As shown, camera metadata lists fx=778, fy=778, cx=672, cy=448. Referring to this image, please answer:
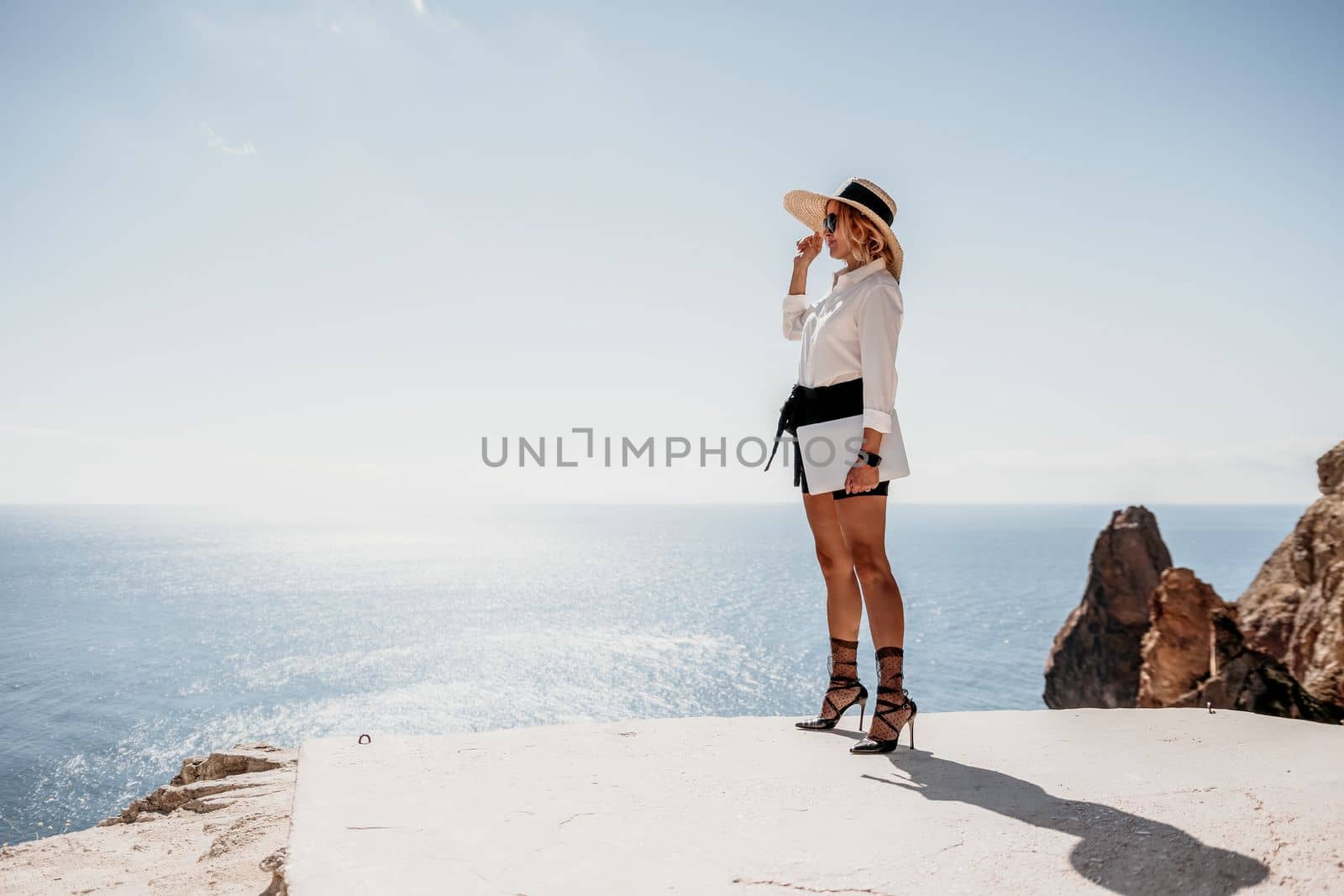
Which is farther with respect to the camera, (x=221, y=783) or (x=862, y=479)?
(x=221, y=783)

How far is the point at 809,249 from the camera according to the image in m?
4.41

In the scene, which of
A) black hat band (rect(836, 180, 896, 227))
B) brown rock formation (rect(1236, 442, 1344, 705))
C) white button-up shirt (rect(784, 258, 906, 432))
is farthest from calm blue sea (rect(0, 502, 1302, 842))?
black hat band (rect(836, 180, 896, 227))

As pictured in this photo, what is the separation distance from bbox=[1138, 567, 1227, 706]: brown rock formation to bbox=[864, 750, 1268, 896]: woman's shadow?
15.6 m

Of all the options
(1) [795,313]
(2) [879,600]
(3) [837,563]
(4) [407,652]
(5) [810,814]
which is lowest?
(4) [407,652]

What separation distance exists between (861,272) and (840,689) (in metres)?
2.13

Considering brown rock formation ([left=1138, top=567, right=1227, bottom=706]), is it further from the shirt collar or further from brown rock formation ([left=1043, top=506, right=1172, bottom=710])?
brown rock formation ([left=1043, top=506, right=1172, bottom=710])

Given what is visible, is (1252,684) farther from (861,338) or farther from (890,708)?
(861,338)

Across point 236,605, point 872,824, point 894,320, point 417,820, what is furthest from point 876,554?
point 236,605

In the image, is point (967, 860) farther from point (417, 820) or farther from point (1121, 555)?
point (1121, 555)

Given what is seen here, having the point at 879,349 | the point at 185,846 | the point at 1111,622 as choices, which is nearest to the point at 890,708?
the point at 879,349

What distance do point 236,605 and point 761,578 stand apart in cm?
8119

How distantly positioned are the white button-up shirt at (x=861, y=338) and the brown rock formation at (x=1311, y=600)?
17.3 feet

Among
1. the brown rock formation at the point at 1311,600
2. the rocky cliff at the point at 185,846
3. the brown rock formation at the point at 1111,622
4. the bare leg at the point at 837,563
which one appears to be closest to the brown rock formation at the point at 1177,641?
the brown rock formation at the point at 1311,600

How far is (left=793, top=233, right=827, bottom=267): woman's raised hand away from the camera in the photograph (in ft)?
14.5
